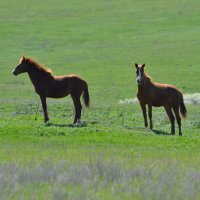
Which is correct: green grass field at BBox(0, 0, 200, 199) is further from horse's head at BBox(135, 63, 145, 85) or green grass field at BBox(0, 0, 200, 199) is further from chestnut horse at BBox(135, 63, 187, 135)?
horse's head at BBox(135, 63, 145, 85)

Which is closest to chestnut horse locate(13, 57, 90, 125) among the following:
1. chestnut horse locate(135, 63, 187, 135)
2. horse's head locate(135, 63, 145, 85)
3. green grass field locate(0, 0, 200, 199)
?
green grass field locate(0, 0, 200, 199)

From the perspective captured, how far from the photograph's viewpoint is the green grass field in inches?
520

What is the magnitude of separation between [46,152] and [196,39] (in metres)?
54.7

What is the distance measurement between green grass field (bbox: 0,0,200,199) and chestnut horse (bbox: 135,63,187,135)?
0.81 meters

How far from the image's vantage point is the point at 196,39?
71.8m

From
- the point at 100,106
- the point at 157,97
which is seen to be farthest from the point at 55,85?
the point at 100,106

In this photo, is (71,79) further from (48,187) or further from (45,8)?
(45,8)

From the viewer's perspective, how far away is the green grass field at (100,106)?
13.2 m

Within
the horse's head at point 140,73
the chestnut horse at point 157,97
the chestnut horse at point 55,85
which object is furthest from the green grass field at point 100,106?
the horse's head at point 140,73

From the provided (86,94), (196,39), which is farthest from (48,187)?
(196,39)

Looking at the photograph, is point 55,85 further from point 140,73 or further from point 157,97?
point 157,97

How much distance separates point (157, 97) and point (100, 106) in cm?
1286

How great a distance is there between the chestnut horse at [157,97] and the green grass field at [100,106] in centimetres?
81

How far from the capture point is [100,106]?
39.2 meters
